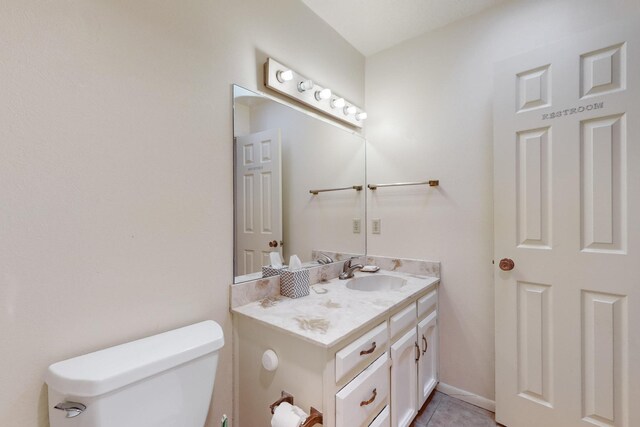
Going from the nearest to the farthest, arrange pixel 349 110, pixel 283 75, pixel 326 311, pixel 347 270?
pixel 326 311 → pixel 283 75 → pixel 347 270 → pixel 349 110

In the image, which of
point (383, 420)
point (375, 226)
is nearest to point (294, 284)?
point (383, 420)

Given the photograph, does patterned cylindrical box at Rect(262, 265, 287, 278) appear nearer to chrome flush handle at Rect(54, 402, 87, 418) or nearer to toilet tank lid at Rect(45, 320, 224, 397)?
toilet tank lid at Rect(45, 320, 224, 397)

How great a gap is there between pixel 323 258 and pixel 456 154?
3.60 ft

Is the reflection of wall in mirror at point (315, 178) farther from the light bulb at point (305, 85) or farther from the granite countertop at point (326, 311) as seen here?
the granite countertop at point (326, 311)

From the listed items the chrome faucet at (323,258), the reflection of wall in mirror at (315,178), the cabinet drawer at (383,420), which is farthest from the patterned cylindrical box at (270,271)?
the cabinet drawer at (383,420)

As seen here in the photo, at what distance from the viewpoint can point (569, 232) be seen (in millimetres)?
1341

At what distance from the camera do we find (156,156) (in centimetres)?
102

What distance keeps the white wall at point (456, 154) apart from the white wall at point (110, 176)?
120cm

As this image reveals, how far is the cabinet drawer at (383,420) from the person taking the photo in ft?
3.77

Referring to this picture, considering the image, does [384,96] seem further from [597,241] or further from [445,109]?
[597,241]

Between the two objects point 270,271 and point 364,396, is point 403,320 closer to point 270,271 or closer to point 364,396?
point 364,396

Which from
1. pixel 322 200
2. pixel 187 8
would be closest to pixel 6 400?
pixel 187 8

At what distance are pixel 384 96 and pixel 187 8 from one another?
143 cm

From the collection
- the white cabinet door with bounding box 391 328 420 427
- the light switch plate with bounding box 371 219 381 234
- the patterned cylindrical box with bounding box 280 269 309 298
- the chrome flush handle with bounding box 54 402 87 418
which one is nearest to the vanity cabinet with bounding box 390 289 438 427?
the white cabinet door with bounding box 391 328 420 427
